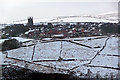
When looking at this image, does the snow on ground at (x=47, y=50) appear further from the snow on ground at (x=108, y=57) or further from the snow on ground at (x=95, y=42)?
the snow on ground at (x=108, y=57)

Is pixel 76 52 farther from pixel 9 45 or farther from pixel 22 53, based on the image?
pixel 9 45

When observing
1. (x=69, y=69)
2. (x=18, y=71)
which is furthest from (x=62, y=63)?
(x=18, y=71)

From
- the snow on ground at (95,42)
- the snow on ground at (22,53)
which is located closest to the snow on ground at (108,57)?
the snow on ground at (95,42)

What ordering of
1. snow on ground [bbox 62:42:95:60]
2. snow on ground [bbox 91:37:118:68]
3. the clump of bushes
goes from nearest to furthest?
snow on ground [bbox 91:37:118:68]
snow on ground [bbox 62:42:95:60]
the clump of bushes

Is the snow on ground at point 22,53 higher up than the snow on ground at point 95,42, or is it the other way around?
the snow on ground at point 95,42

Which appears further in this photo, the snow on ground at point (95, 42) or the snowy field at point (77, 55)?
the snow on ground at point (95, 42)

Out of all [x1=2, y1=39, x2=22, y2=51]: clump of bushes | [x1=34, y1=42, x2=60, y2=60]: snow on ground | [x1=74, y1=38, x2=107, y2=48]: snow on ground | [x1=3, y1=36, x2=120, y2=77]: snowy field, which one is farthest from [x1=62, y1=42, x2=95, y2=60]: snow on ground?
[x1=2, y1=39, x2=22, y2=51]: clump of bushes

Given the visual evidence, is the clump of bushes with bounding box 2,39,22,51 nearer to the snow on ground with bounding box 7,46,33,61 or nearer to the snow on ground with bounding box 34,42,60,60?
the snow on ground with bounding box 7,46,33,61

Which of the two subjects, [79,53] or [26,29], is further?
[26,29]

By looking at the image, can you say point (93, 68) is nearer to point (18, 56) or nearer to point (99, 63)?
point (99, 63)
